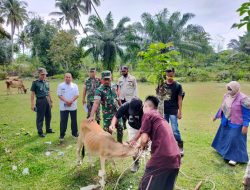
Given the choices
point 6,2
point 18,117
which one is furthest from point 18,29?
point 18,117

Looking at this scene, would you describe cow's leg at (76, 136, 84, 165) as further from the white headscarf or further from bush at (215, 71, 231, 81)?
bush at (215, 71, 231, 81)

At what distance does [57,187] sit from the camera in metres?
4.98

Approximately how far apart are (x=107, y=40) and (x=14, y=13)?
19796mm

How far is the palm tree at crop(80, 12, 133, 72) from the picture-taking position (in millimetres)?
34625

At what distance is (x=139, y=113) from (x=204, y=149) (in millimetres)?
3162

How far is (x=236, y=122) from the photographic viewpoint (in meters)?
5.94

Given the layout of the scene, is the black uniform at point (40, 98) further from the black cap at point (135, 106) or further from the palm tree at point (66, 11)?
the palm tree at point (66, 11)

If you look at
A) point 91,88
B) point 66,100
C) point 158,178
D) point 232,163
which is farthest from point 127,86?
point 158,178

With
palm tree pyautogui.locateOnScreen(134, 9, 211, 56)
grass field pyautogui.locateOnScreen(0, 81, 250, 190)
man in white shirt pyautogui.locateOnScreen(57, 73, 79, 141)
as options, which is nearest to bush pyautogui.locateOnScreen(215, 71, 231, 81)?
palm tree pyautogui.locateOnScreen(134, 9, 211, 56)

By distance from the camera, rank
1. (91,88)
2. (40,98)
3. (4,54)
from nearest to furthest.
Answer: (91,88) → (40,98) → (4,54)

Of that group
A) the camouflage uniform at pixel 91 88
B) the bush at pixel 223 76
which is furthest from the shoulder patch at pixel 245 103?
the bush at pixel 223 76

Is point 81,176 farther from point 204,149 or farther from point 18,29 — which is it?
point 18,29

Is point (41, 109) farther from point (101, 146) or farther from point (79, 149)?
point (101, 146)

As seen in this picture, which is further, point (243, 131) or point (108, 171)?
point (243, 131)
